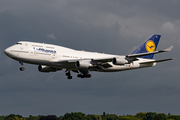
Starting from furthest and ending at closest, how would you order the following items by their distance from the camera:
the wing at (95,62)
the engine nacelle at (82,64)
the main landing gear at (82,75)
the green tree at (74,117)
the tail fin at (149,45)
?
the green tree at (74,117), the tail fin at (149,45), the main landing gear at (82,75), the engine nacelle at (82,64), the wing at (95,62)

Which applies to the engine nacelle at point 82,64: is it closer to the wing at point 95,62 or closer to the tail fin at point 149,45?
the wing at point 95,62

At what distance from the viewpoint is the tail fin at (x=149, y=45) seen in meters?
69.6

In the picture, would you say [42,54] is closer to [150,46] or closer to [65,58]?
[65,58]

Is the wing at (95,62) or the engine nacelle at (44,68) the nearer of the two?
the wing at (95,62)

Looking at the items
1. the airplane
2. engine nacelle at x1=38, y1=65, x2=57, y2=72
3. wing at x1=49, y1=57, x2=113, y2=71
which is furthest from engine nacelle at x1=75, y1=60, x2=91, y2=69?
engine nacelle at x1=38, y1=65, x2=57, y2=72

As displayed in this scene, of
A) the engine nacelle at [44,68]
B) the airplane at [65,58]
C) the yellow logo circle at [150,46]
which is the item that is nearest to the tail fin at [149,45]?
the yellow logo circle at [150,46]

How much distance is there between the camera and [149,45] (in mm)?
70500

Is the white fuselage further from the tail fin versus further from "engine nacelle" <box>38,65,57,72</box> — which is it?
the tail fin

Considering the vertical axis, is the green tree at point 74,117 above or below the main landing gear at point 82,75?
below

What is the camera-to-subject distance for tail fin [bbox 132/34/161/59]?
69625 millimetres

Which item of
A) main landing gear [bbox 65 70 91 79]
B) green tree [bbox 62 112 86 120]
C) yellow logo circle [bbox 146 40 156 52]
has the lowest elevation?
green tree [bbox 62 112 86 120]

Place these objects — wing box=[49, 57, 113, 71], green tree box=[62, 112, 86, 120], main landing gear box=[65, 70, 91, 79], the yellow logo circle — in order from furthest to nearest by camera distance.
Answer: green tree box=[62, 112, 86, 120], the yellow logo circle, main landing gear box=[65, 70, 91, 79], wing box=[49, 57, 113, 71]

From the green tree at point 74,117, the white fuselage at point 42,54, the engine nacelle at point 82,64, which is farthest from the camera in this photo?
the green tree at point 74,117

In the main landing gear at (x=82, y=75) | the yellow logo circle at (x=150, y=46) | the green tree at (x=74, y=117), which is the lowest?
the green tree at (x=74, y=117)
